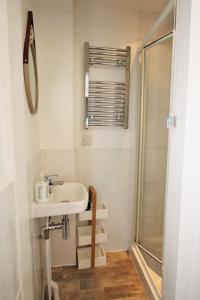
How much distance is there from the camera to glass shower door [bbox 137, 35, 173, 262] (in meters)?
1.79

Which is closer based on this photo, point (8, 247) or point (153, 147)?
point (8, 247)

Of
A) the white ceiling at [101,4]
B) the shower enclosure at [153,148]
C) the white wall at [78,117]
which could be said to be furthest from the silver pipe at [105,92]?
the white ceiling at [101,4]

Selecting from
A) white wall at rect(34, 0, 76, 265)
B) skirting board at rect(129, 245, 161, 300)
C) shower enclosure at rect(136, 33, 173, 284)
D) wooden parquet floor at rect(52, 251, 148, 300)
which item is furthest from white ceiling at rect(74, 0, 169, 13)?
wooden parquet floor at rect(52, 251, 148, 300)

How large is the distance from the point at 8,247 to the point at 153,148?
1478 millimetres

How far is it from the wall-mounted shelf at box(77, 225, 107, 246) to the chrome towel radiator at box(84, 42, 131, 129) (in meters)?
1.04

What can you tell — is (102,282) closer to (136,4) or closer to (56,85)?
(56,85)

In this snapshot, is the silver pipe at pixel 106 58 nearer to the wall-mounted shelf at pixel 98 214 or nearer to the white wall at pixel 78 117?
the white wall at pixel 78 117

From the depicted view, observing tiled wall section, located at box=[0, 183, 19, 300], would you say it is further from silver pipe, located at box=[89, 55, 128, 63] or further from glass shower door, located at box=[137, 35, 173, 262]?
silver pipe, located at box=[89, 55, 128, 63]

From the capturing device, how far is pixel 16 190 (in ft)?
3.63

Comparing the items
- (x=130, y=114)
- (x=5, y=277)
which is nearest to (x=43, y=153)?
(x=130, y=114)

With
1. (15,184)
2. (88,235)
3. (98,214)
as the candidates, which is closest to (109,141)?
(98,214)

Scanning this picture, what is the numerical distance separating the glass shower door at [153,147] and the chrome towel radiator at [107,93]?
0.18 metres

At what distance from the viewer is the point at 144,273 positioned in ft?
6.02

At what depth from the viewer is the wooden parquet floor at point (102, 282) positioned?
173 cm
